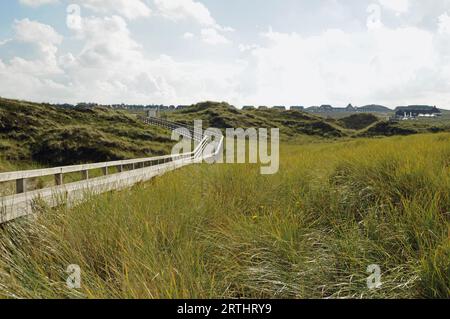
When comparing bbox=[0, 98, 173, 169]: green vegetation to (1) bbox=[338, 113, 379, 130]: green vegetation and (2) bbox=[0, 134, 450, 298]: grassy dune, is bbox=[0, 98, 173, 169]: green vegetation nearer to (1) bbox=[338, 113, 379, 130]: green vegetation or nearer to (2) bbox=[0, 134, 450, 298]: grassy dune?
(2) bbox=[0, 134, 450, 298]: grassy dune

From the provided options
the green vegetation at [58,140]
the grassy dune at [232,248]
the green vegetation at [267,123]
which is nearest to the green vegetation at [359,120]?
the green vegetation at [267,123]

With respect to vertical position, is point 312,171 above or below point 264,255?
above

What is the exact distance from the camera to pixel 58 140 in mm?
31750

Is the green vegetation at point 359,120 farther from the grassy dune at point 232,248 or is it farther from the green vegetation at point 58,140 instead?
the grassy dune at point 232,248

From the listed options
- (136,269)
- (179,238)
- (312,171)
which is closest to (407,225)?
(179,238)

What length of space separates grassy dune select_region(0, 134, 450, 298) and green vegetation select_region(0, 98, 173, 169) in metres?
25.2

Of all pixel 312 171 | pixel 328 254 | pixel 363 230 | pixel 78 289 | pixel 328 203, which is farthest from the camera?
pixel 312 171

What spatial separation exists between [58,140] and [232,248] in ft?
105

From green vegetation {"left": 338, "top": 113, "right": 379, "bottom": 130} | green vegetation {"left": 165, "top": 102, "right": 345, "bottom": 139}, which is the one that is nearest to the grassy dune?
green vegetation {"left": 165, "top": 102, "right": 345, "bottom": 139}

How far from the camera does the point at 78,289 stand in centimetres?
266
